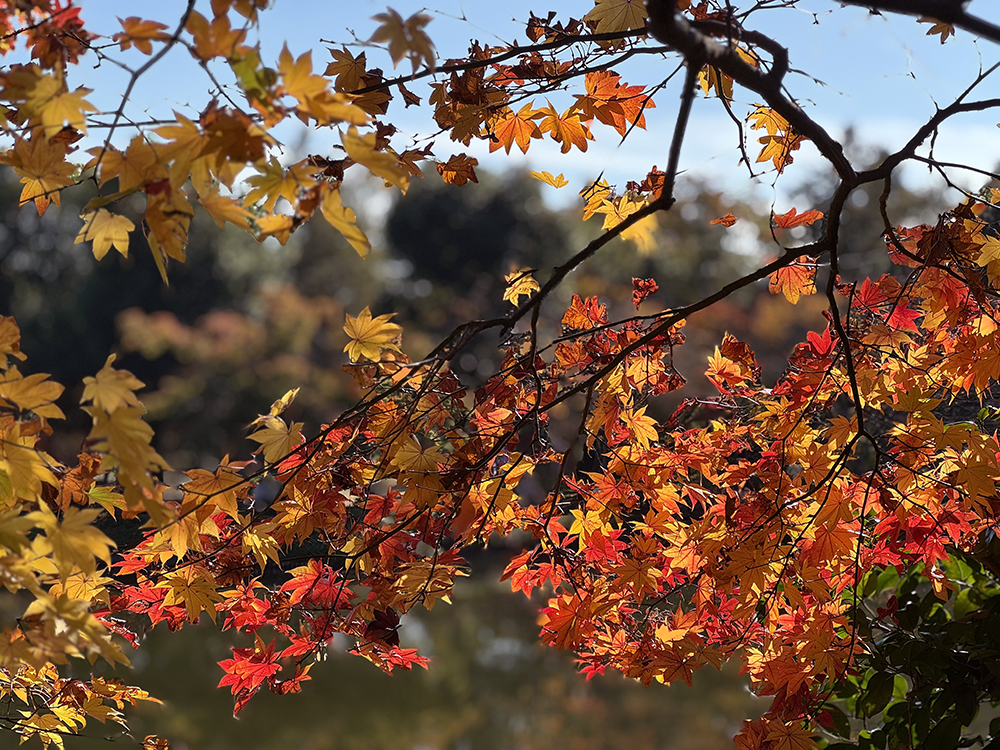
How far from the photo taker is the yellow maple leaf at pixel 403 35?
30.0 inches

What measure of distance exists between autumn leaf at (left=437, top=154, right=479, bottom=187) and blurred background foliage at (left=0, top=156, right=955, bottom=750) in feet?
11.6

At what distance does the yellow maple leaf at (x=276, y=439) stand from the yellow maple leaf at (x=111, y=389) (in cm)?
38

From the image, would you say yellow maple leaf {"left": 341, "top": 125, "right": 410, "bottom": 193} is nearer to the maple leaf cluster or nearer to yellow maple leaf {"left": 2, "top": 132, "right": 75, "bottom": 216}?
the maple leaf cluster

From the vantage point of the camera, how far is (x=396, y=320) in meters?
9.91

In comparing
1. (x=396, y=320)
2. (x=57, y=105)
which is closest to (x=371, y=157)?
(x=57, y=105)

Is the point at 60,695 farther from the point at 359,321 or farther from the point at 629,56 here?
the point at 629,56

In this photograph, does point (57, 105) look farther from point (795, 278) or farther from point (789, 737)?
point (789, 737)

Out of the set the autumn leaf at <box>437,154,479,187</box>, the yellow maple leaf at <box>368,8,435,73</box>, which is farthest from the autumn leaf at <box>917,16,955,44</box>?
the yellow maple leaf at <box>368,8,435,73</box>

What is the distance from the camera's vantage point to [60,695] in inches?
51.7

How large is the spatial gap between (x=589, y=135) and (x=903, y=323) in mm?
611

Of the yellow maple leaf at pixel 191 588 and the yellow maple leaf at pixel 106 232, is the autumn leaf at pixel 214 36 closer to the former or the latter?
the yellow maple leaf at pixel 106 232

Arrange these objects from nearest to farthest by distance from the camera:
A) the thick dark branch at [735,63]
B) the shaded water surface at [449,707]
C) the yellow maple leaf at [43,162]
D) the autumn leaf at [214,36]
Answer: the autumn leaf at [214,36], the thick dark branch at [735,63], the yellow maple leaf at [43,162], the shaded water surface at [449,707]

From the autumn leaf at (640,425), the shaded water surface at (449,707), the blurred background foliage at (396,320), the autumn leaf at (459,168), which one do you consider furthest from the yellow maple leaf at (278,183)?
the blurred background foliage at (396,320)

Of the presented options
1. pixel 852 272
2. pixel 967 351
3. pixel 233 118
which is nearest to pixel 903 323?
pixel 967 351
